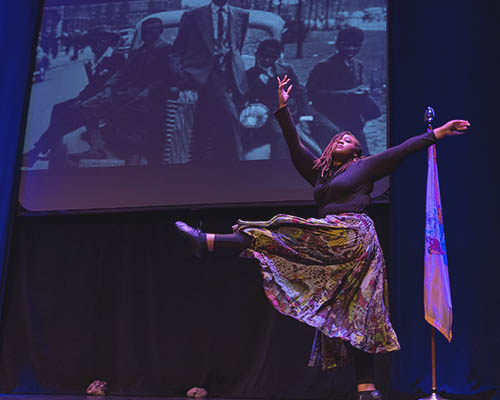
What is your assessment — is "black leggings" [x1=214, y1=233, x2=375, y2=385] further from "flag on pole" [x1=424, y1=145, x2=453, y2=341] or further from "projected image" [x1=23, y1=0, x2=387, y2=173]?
"projected image" [x1=23, y1=0, x2=387, y2=173]

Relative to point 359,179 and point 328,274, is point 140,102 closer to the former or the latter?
point 359,179

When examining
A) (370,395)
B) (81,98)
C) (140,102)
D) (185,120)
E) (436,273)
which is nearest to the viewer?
(370,395)

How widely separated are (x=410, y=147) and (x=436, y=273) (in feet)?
2.38

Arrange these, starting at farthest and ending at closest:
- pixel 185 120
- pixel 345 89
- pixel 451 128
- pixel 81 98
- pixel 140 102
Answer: pixel 81 98
pixel 140 102
pixel 185 120
pixel 345 89
pixel 451 128

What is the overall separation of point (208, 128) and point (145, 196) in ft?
2.07

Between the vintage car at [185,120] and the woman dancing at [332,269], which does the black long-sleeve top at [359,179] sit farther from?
the vintage car at [185,120]

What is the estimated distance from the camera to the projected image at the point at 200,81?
4020mm

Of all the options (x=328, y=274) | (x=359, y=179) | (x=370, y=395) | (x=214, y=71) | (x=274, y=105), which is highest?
(x=214, y=71)

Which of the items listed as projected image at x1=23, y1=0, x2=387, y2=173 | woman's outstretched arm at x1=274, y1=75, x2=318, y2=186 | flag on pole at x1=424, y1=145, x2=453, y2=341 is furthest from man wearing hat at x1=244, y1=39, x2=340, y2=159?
flag on pole at x1=424, y1=145, x2=453, y2=341

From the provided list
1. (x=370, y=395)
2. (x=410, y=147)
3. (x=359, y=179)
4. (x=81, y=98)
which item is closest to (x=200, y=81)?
(x=81, y=98)

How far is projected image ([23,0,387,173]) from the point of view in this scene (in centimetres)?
402

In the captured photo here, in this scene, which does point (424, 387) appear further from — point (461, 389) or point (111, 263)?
point (111, 263)

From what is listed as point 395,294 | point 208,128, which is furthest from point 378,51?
point 395,294

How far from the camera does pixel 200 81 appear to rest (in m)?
4.23
